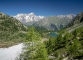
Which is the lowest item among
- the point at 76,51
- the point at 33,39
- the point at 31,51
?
the point at 76,51

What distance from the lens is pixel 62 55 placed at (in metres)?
67.8

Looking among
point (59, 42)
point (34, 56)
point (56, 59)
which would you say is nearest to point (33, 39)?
point (34, 56)

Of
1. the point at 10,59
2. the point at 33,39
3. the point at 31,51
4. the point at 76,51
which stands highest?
the point at 33,39

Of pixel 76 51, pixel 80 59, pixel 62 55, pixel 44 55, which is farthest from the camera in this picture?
pixel 62 55

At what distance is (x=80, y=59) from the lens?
52281 millimetres

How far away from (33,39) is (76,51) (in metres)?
35.7

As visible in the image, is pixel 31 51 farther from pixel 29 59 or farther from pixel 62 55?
pixel 62 55

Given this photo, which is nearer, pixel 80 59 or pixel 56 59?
pixel 80 59

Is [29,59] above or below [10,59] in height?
above

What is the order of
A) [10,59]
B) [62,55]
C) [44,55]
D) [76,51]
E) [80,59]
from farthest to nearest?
1. [10,59]
2. [62,55]
3. [76,51]
4. [80,59]
5. [44,55]

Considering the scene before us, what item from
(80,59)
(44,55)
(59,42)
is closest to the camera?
(44,55)

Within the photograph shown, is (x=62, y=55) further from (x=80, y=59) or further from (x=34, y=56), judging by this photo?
(x=34, y=56)

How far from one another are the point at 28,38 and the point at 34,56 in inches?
176

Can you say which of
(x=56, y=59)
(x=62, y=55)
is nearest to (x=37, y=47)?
(x=56, y=59)
